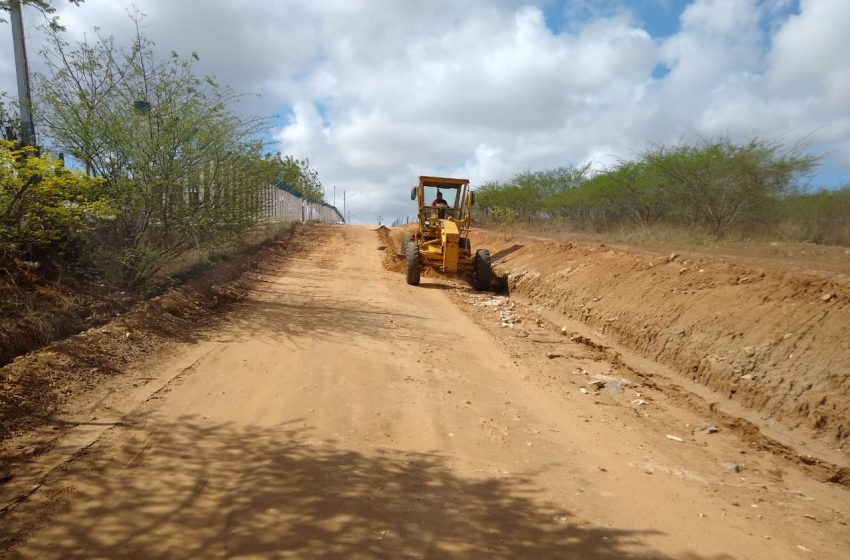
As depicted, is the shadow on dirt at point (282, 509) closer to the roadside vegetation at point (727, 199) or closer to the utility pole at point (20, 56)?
the utility pole at point (20, 56)

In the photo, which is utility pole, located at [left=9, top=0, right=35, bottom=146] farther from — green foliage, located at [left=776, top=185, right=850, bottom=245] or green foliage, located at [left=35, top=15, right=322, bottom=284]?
green foliage, located at [left=776, top=185, right=850, bottom=245]

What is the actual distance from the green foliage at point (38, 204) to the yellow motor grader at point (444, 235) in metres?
7.95

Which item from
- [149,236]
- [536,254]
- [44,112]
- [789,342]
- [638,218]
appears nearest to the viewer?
[789,342]

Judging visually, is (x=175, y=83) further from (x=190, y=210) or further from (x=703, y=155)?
(x=703, y=155)

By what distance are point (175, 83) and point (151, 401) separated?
5.89 m

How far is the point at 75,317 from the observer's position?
7113mm

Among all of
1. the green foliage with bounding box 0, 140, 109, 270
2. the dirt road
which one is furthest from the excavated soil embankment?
the green foliage with bounding box 0, 140, 109, 270

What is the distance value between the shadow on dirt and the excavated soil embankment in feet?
11.3

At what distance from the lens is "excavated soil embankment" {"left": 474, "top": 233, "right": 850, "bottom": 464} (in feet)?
19.3

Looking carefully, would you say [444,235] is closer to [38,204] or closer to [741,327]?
[741,327]

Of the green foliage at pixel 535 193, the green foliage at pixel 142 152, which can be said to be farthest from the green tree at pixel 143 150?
the green foliage at pixel 535 193

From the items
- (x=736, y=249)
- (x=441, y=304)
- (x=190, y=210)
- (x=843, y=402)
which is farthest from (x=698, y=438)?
(x=736, y=249)

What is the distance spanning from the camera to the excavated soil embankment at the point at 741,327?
5887 millimetres

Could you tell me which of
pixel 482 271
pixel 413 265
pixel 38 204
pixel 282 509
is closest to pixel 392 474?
pixel 282 509
